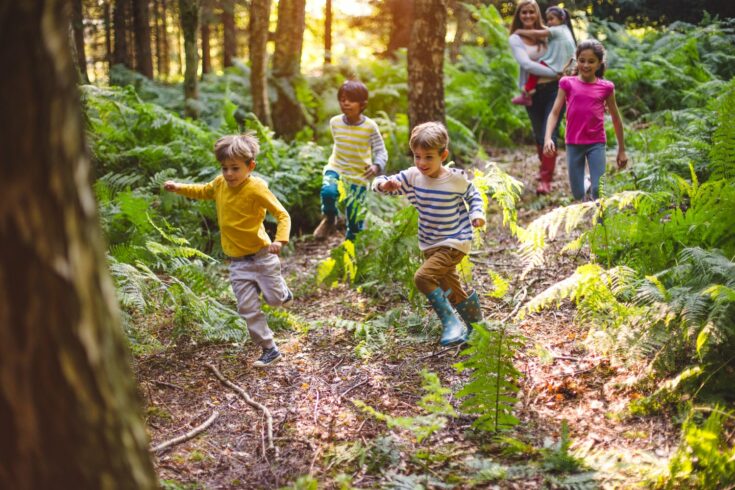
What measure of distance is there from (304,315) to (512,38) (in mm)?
4851

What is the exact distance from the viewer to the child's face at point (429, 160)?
4.61 meters

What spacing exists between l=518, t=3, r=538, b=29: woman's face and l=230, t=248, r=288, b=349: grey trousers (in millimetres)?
5388

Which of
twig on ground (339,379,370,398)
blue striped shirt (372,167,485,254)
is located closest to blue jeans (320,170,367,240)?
blue striped shirt (372,167,485,254)

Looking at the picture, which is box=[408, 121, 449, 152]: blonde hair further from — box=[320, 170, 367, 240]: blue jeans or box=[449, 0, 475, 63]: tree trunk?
box=[449, 0, 475, 63]: tree trunk

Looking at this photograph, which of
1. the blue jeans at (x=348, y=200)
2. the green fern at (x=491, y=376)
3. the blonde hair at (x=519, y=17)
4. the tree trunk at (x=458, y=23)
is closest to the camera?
the green fern at (x=491, y=376)

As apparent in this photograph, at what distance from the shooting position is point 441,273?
4703mm

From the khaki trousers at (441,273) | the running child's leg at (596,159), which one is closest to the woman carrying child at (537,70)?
the running child's leg at (596,159)

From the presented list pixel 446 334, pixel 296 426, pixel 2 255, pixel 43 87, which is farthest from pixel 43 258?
pixel 446 334

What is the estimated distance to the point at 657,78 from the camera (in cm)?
1166

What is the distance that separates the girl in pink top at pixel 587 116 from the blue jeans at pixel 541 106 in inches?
64.3

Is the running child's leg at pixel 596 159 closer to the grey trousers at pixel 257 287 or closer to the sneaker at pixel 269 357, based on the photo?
the grey trousers at pixel 257 287

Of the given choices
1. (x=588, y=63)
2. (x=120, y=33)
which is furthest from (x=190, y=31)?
(x=120, y=33)

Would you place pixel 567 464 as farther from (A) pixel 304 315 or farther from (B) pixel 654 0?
(B) pixel 654 0

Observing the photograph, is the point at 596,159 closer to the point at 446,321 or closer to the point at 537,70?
the point at 537,70
